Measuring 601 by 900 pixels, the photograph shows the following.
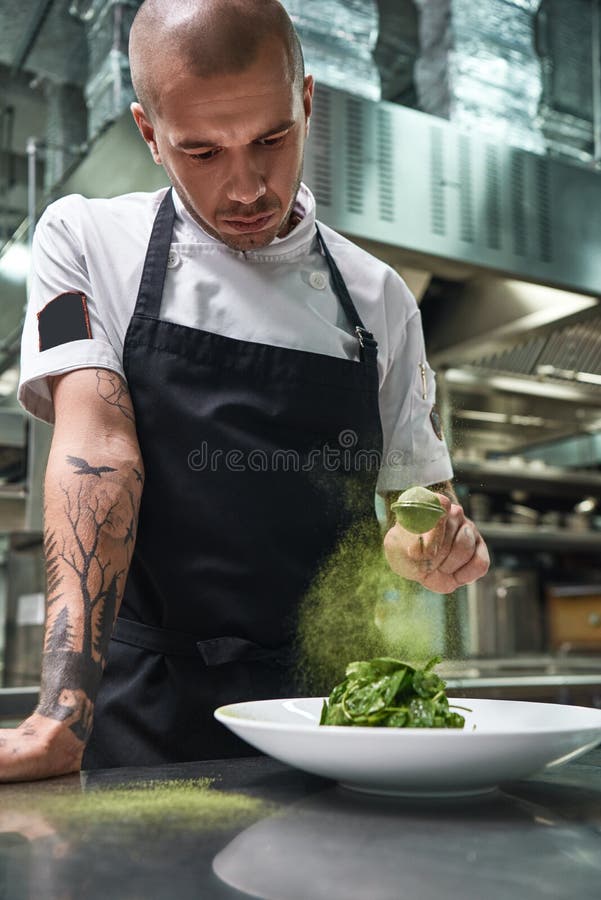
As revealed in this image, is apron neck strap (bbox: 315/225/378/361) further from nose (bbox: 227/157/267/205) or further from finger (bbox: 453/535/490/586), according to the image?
finger (bbox: 453/535/490/586)

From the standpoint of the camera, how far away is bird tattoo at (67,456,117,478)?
3.36 ft

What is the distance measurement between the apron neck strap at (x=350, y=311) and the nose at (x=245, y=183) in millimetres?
277

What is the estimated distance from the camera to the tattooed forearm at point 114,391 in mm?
1112

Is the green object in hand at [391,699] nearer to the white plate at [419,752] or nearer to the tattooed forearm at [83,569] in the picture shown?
the white plate at [419,752]

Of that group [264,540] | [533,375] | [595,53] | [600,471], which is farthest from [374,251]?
[600,471]

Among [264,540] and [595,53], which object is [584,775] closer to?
[264,540]

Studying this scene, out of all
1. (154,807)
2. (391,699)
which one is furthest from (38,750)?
(391,699)

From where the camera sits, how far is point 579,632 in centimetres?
532

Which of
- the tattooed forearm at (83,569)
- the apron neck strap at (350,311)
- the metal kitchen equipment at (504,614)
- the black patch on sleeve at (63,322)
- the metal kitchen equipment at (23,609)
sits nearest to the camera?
the tattooed forearm at (83,569)

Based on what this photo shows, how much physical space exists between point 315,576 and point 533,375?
10.1ft

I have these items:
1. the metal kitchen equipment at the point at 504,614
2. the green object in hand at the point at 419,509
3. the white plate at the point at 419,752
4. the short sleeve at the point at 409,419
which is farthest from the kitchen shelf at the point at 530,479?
the white plate at the point at 419,752

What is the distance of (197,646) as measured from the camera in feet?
3.79

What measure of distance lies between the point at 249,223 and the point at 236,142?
0.12 meters

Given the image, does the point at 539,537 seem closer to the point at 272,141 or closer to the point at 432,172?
the point at 432,172
